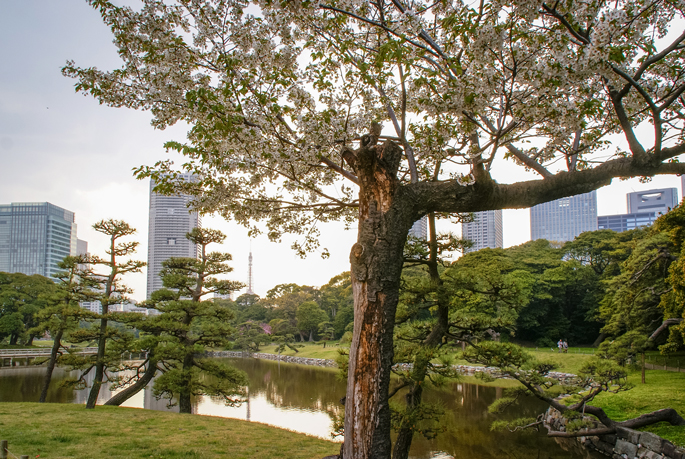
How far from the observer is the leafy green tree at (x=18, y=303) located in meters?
29.4

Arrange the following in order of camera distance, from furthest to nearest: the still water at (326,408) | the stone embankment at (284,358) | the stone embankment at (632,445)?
the stone embankment at (284,358) < the still water at (326,408) < the stone embankment at (632,445)

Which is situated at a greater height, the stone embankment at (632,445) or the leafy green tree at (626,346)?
the leafy green tree at (626,346)

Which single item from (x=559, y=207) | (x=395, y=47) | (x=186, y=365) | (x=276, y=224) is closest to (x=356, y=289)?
(x=395, y=47)

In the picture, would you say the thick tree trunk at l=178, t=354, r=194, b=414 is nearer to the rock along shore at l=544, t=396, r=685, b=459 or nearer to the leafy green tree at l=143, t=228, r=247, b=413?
the leafy green tree at l=143, t=228, r=247, b=413

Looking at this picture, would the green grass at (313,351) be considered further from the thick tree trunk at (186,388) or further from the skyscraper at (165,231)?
the skyscraper at (165,231)

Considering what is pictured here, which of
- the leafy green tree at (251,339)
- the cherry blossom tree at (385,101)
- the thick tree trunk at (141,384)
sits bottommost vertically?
the leafy green tree at (251,339)

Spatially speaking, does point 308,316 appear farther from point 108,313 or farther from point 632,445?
point 632,445

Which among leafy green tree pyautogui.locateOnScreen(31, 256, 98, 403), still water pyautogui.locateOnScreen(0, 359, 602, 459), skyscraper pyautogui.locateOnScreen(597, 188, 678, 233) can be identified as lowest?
still water pyautogui.locateOnScreen(0, 359, 602, 459)

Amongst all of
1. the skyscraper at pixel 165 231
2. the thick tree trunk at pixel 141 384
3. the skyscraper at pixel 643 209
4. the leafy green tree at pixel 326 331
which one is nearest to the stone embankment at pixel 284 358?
the leafy green tree at pixel 326 331

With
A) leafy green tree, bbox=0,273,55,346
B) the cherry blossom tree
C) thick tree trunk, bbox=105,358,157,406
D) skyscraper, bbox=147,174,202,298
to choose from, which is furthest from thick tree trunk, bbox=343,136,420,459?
skyscraper, bbox=147,174,202,298

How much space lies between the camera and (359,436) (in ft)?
9.55

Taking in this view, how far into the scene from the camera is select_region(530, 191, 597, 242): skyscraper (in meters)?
123

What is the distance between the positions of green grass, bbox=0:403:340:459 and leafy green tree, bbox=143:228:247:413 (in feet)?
2.88

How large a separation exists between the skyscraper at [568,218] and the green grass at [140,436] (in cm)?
13083
